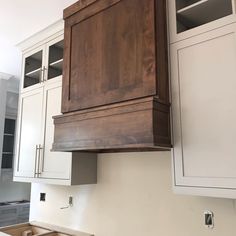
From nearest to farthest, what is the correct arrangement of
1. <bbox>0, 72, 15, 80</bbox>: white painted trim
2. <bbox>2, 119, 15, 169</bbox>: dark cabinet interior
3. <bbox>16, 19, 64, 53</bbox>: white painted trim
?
1. <bbox>16, 19, 64, 53</bbox>: white painted trim
2. <bbox>0, 72, 15, 80</bbox>: white painted trim
3. <bbox>2, 119, 15, 169</bbox>: dark cabinet interior

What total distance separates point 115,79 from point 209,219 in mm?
1051

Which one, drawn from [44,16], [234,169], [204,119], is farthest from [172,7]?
[44,16]

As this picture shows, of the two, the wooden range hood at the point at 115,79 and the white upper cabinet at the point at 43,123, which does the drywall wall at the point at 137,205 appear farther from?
the wooden range hood at the point at 115,79

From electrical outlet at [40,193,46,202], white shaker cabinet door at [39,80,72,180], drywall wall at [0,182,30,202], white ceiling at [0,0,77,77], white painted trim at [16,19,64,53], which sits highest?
white ceiling at [0,0,77,77]

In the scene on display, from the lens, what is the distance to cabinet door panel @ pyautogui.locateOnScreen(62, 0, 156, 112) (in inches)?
61.9

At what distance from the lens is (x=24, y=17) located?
2.39 m

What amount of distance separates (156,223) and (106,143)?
74 cm

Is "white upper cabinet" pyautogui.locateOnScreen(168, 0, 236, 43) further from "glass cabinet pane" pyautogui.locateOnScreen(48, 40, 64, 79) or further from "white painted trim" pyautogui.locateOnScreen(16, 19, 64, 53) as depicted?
"glass cabinet pane" pyautogui.locateOnScreen(48, 40, 64, 79)

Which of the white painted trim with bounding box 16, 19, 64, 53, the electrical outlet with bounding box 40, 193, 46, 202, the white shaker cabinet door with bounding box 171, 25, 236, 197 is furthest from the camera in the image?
the electrical outlet with bounding box 40, 193, 46, 202

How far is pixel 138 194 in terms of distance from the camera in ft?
6.61

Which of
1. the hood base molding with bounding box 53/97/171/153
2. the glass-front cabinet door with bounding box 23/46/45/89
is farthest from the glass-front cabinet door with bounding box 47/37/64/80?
the hood base molding with bounding box 53/97/171/153

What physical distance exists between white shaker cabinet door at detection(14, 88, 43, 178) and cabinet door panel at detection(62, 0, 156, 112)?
715mm

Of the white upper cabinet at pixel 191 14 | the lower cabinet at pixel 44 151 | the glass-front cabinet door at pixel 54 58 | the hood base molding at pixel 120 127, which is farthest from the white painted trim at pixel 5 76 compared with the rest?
the white upper cabinet at pixel 191 14

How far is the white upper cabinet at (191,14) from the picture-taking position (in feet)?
5.09
